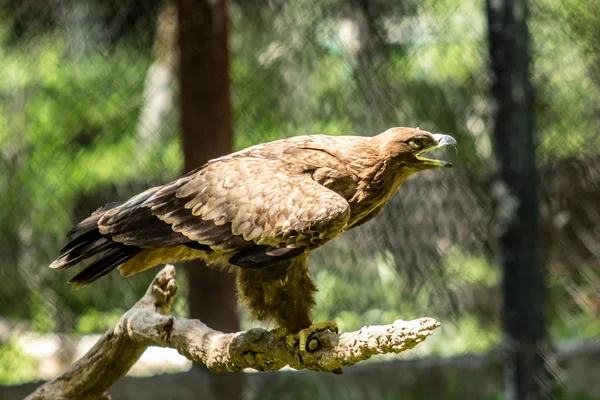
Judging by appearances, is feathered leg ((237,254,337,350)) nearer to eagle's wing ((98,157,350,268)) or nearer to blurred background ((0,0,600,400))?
eagle's wing ((98,157,350,268))

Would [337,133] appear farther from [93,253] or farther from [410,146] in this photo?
[93,253]

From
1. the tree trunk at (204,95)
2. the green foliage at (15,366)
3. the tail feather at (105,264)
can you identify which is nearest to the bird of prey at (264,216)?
the tail feather at (105,264)

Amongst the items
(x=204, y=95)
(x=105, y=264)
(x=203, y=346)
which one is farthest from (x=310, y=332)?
(x=204, y=95)

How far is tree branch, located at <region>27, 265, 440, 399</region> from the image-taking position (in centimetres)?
227

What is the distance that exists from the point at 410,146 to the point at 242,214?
59 cm

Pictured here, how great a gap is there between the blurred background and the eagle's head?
1376 millimetres

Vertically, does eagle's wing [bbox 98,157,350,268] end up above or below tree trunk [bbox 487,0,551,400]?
above

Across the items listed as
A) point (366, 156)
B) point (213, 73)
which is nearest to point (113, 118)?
point (213, 73)

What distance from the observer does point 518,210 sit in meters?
4.28

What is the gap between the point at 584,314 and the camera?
4430mm

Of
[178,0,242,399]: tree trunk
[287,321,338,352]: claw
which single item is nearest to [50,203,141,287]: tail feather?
[287,321,338,352]: claw

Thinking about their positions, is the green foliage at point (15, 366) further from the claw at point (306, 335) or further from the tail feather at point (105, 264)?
the claw at point (306, 335)

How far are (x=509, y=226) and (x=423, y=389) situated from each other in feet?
2.88

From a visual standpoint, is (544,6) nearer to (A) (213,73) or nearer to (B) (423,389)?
(A) (213,73)
